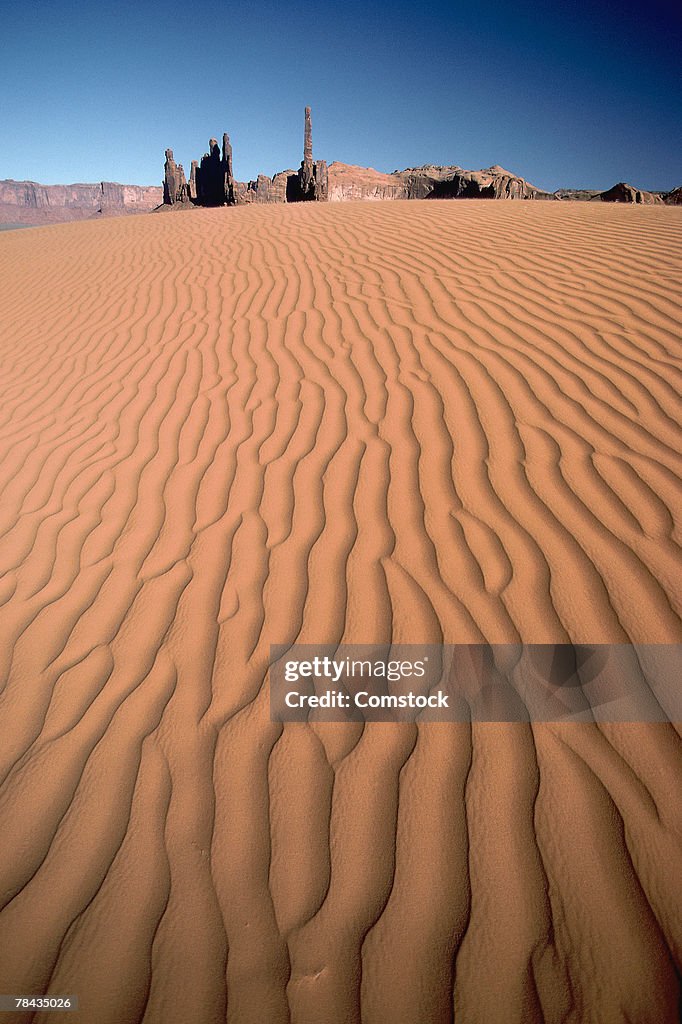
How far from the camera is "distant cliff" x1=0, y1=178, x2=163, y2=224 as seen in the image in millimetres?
124750

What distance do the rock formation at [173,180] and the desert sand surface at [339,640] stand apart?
65.9 metres

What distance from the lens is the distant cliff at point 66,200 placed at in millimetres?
124750

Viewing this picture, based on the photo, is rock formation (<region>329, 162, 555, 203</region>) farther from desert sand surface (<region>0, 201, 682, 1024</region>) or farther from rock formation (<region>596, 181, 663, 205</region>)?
desert sand surface (<region>0, 201, 682, 1024</region>)

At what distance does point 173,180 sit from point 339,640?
72.1 m

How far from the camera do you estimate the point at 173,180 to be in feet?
197

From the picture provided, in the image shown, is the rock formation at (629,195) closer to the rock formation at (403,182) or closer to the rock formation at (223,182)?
the rock formation at (403,182)

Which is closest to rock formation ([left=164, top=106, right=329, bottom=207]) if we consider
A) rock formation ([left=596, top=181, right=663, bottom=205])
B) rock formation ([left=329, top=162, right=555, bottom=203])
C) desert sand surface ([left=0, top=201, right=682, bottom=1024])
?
rock formation ([left=329, top=162, right=555, bottom=203])

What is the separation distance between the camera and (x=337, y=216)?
31.9ft

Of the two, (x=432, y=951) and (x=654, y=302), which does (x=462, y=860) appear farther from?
(x=654, y=302)

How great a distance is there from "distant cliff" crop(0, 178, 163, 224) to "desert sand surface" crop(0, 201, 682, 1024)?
144m

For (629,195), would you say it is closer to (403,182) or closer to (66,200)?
(403,182)

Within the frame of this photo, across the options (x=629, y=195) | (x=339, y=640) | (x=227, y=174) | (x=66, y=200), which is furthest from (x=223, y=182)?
(x=66, y=200)

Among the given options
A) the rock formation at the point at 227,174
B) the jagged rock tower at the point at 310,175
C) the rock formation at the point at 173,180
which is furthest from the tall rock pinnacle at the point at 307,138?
the rock formation at the point at 173,180

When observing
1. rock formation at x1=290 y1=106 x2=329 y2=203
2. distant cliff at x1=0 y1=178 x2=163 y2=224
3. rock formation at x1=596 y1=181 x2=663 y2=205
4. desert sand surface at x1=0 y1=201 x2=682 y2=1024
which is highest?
distant cliff at x1=0 y1=178 x2=163 y2=224
